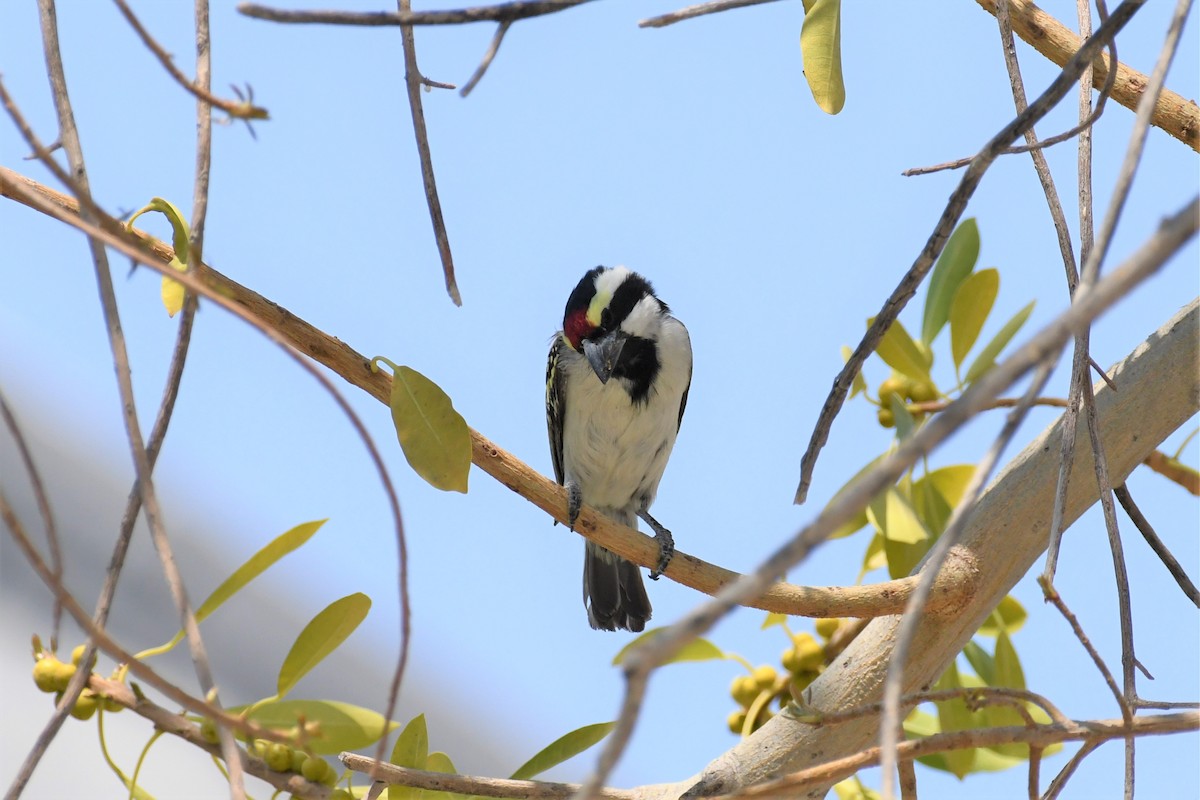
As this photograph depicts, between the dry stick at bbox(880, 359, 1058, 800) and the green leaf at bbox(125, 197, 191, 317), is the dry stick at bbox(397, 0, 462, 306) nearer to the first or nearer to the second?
the green leaf at bbox(125, 197, 191, 317)

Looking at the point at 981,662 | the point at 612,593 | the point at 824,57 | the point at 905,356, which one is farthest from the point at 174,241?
the point at 612,593

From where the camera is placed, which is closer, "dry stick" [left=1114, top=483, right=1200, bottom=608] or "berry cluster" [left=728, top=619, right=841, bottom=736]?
"dry stick" [left=1114, top=483, right=1200, bottom=608]

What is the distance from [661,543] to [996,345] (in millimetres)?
834

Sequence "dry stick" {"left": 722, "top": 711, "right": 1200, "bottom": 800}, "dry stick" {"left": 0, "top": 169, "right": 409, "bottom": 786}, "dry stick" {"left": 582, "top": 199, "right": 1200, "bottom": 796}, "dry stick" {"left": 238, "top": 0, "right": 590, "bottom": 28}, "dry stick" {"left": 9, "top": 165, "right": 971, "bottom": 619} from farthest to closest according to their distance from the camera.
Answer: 1. "dry stick" {"left": 9, "top": 165, "right": 971, "bottom": 619}
2. "dry stick" {"left": 722, "top": 711, "right": 1200, "bottom": 800}
3. "dry stick" {"left": 238, "top": 0, "right": 590, "bottom": 28}
4. "dry stick" {"left": 0, "top": 169, "right": 409, "bottom": 786}
5. "dry stick" {"left": 582, "top": 199, "right": 1200, "bottom": 796}

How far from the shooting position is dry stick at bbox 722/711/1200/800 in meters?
1.36

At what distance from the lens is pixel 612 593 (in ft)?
14.9

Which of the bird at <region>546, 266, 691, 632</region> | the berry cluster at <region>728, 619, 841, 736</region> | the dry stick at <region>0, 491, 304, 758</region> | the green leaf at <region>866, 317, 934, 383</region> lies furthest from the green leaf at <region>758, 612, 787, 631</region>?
the dry stick at <region>0, 491, 304, 758</region>

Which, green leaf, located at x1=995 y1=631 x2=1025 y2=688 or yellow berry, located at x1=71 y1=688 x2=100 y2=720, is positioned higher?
green leaf, located at x1=995 y1=631 x2=1025 y2=688

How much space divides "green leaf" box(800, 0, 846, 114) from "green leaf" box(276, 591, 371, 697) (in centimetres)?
112

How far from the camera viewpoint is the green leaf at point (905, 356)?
2.62 metres

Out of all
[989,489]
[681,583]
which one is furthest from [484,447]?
[989,489]

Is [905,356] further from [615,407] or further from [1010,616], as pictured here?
[615,407]

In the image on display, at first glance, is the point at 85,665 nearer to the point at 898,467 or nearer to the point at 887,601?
the point at 898,467

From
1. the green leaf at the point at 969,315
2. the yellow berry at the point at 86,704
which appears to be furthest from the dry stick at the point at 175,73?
the green leaf at the point at 969,315
